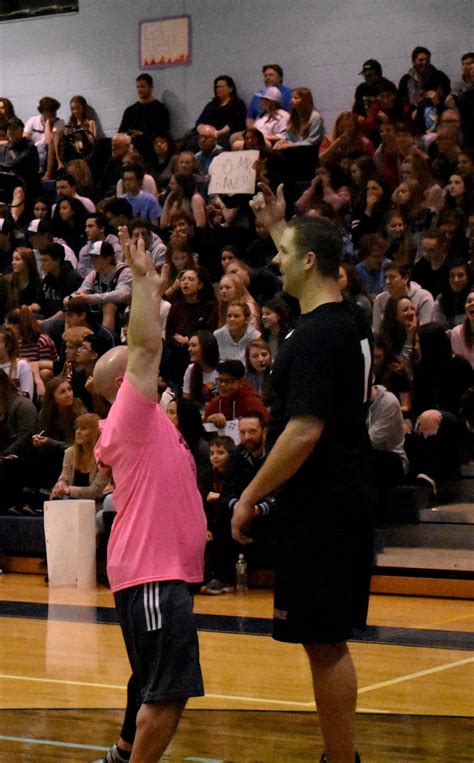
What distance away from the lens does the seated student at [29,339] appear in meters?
12.8

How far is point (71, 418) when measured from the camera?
11.3 meters

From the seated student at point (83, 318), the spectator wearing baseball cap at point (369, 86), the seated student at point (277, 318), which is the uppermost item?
the spectator wearing baseball cap at point (369, 86)

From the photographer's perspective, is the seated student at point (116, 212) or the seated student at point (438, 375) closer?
the seated student at point (438, 375)

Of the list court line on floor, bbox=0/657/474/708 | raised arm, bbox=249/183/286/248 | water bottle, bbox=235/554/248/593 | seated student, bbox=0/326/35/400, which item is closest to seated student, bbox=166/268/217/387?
seated student, bbox=0/326/35/400

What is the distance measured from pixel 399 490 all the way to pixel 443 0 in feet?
24.9

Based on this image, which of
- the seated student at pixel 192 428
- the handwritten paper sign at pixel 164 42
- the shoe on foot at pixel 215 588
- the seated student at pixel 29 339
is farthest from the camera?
the handwritten paper sign at pixel 164 42

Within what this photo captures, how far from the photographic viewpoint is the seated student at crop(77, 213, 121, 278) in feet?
46.0

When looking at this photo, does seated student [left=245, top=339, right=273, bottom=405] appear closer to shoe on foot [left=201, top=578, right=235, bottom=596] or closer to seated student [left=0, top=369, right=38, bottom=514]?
shoe on foot [left=201, top=578, right=235, bottom=596]

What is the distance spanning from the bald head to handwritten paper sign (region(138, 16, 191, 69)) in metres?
13.8

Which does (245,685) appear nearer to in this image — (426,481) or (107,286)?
(426,481)

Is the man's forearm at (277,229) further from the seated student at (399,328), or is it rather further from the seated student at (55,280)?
the seated student at (55,280)

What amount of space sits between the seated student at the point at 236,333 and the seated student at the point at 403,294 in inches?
40.4

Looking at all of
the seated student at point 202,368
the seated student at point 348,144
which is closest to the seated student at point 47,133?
the seated student at point 348,144

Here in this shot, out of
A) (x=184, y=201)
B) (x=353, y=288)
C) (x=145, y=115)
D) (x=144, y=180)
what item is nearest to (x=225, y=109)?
(x=145, y=115)
